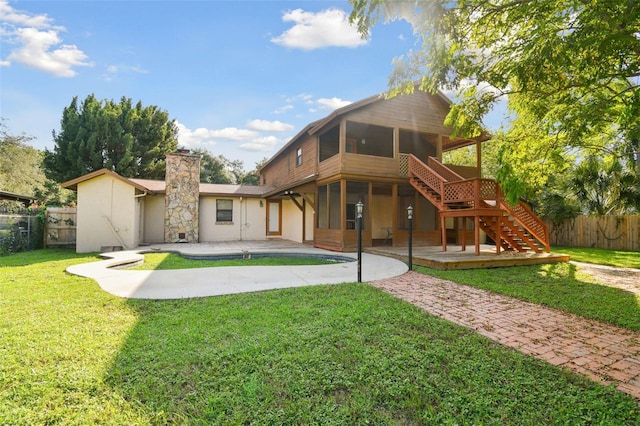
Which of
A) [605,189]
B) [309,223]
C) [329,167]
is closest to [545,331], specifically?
[329,167]

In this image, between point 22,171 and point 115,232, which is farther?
point 22,171

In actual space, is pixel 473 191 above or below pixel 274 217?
above

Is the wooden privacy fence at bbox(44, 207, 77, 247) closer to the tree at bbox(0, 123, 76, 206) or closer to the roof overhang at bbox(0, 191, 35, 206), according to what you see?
the roof overhang at bbox(0, 191, 35, 206)

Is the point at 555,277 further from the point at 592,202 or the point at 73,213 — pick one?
the point at 73,213

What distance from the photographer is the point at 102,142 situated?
21.6m

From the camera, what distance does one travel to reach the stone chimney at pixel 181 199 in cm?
1546

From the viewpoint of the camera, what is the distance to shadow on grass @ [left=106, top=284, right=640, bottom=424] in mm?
2164

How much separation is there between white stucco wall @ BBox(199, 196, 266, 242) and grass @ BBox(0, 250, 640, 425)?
41.3 ft

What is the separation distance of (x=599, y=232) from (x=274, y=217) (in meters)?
16.3

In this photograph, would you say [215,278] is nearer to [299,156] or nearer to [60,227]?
[299,156]

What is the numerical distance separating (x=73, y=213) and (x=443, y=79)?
15.0m

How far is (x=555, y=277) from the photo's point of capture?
22.7 ft

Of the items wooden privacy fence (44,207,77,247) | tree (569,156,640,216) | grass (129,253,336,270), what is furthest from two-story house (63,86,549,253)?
tree (569,156,640,216)

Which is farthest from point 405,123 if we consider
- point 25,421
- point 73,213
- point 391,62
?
point 73,213
